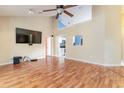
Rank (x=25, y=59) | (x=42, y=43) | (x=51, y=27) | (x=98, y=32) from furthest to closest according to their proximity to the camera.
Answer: (x=51, y=27), (x=42, y=43), (x=25, y=59), (x=98, y=32)

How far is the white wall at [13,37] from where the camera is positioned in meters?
7.27

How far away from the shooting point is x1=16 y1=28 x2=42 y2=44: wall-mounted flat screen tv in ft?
27.4

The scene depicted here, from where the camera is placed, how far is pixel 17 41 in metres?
8.20

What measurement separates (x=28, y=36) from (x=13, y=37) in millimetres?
1453

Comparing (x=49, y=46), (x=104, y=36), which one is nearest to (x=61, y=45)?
(x=49, y=46)

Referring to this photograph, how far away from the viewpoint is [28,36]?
9.22 metres

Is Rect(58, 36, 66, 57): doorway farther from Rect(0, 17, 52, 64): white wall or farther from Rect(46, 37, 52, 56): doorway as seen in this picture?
Rect(0, 17, 52, 64): white wall

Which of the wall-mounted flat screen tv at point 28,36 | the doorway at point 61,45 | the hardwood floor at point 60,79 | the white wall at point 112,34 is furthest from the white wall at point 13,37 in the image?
the white wall at point 112,34

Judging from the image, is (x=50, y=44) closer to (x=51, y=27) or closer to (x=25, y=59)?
(x=51, y=27)

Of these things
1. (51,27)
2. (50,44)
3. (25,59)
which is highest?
(51,27)

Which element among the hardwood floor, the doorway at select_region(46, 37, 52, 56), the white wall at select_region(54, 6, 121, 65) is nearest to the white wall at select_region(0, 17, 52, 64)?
the doorway at select_region(46, 37, 52, 56)

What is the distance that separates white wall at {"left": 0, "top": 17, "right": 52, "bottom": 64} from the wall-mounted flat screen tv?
252 millimetres
